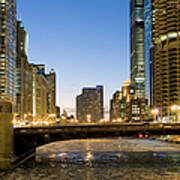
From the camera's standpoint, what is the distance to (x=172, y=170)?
184ft

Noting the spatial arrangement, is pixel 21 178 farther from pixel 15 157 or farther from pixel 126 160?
pixel 126 160

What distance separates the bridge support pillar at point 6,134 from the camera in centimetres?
6228

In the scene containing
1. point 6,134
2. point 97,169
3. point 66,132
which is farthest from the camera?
point 66,132

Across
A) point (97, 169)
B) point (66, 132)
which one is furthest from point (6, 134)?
point (97, 169)

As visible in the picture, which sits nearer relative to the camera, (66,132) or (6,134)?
(6,134)

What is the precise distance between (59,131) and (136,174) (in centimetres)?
2506

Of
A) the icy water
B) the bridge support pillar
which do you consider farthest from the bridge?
the bridge support pillar

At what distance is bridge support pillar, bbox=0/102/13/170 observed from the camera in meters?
62.3

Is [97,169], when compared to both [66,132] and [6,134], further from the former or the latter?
[6,134]

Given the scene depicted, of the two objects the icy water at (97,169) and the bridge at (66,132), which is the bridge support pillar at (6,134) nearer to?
the icy water at (97,169)

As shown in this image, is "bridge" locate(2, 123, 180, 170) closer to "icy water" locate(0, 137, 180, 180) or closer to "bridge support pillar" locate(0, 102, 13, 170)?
"icy water" locate(0, 137, 180, 180)

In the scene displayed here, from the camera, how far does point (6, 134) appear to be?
6369cm

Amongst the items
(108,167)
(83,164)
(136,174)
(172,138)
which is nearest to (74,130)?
(83,164)

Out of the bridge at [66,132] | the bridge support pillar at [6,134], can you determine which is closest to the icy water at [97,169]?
the bridge support pillar at [6,134]
